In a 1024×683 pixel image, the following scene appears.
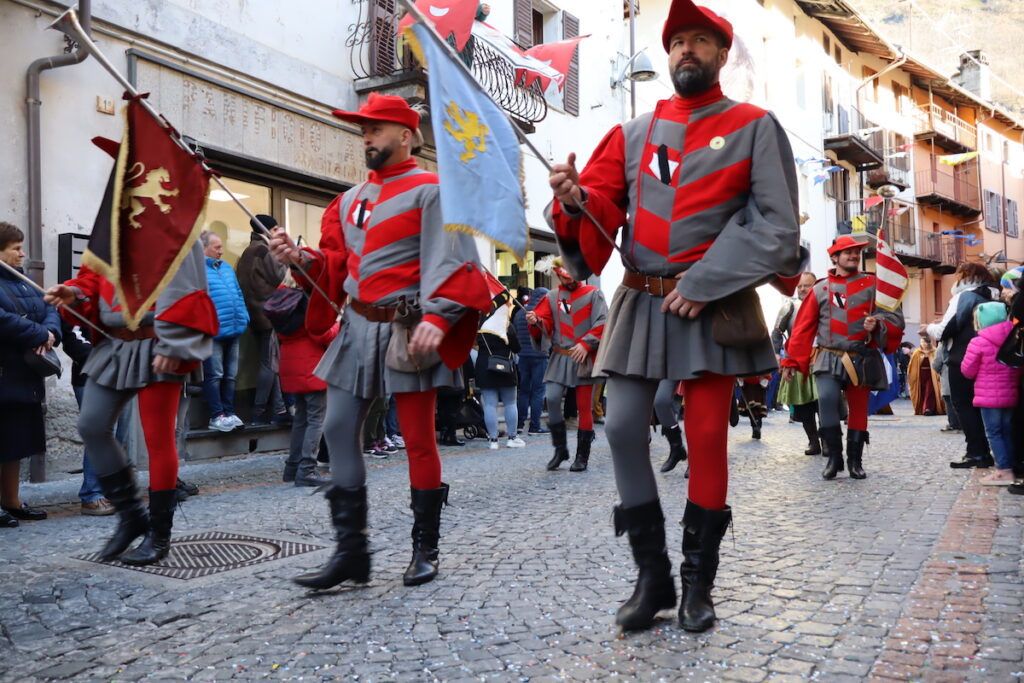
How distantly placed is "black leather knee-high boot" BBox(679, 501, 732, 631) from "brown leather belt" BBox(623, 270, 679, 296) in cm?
72

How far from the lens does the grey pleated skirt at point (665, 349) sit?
3.14 metres

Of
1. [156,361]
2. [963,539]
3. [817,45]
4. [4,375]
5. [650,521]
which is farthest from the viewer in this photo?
[817,45]

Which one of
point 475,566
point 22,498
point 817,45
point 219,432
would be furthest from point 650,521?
point 817,45

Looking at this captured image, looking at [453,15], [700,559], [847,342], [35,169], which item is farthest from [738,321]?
[453,15]

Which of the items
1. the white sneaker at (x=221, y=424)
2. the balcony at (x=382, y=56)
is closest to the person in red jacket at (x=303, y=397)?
the white sneaker at (x=221, y=424)

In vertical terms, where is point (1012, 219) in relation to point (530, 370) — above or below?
above

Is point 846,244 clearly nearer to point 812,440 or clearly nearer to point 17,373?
point 812,440

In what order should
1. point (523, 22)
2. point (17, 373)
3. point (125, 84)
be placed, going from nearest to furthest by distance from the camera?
point (125, 84), point (17, 373), point (523, 22)

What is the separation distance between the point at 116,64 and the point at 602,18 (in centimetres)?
1250

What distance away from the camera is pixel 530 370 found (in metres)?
12.2

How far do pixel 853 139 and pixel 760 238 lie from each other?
2962 cm

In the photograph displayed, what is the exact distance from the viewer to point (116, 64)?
9141mm

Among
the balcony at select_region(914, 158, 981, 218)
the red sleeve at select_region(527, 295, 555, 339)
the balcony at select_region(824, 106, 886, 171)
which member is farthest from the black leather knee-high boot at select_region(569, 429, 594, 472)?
the balcony at select_region(914, 158, 981, 218)

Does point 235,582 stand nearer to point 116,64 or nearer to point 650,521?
point 650,521
